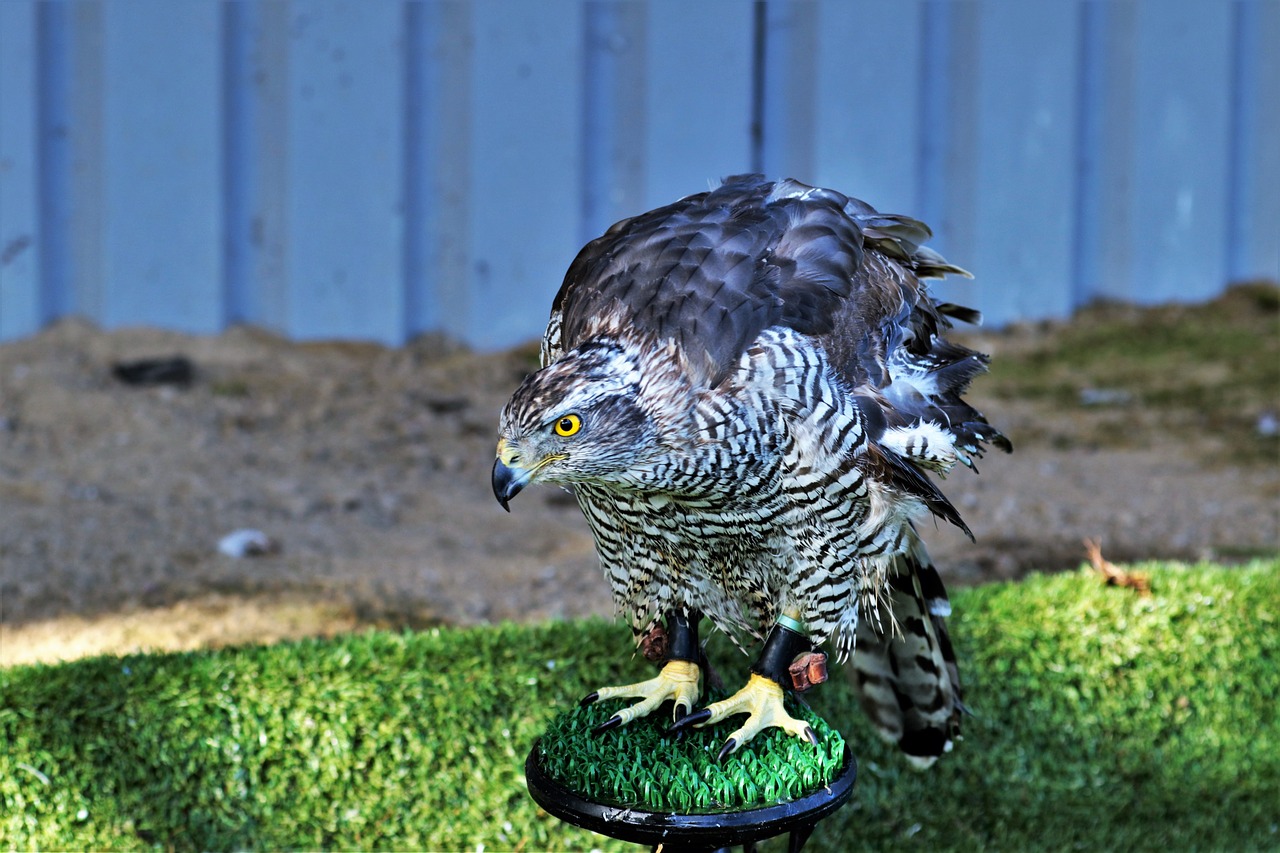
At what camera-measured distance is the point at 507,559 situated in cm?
427

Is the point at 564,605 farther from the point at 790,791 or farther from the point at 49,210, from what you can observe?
the point at 49,210

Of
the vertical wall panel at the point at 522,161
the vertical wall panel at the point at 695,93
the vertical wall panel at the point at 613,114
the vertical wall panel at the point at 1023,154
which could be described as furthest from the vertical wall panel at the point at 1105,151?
the vertical wall panel at the point at 522,161

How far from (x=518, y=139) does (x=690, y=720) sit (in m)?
3.88

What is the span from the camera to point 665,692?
2.41 m

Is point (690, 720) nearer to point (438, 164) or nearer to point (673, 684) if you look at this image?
point (673, 684)

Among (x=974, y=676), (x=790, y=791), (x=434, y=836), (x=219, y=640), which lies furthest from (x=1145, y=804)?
(x=219, y=640)

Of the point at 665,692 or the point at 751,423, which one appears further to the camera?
the point at 665,692

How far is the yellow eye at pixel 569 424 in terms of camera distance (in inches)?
78.5

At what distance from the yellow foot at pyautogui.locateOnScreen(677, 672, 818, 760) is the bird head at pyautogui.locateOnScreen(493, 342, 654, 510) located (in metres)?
0.50

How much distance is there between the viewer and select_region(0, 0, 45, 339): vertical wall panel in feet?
16.5

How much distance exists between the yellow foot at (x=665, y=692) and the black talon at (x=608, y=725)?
2cm

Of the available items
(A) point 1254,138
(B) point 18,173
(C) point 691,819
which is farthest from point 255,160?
(A) point 1254,138

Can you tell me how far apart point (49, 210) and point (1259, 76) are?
608 cm

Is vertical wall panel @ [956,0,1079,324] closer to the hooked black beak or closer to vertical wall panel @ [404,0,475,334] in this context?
vertical wall panel @ [404,0,475,334]
